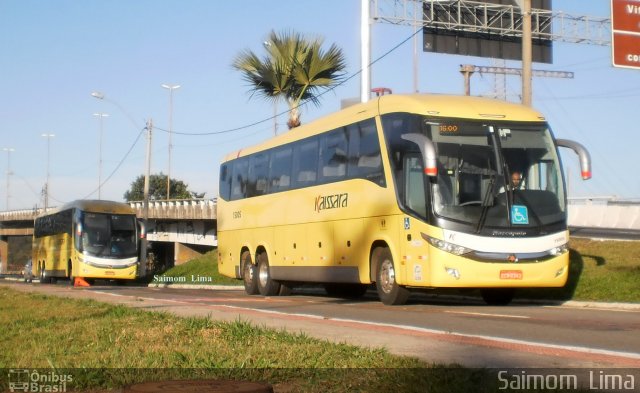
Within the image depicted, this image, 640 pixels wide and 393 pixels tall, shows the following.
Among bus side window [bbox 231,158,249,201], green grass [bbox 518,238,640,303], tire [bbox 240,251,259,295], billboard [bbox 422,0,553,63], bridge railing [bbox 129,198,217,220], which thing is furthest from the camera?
bridge railing [bbox 129,198,217,220]

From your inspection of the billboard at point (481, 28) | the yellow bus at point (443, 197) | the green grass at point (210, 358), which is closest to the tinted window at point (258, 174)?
the yellow bus at point (443, 197)

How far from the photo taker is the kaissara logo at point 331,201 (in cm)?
1872

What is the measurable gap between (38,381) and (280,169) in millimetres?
15374

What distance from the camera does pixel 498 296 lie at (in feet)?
59.3

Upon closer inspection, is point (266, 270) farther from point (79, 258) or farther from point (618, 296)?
point (79, 258)

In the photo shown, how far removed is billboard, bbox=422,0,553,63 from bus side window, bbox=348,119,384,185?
15.5 metres

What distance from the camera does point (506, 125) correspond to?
16281 mm

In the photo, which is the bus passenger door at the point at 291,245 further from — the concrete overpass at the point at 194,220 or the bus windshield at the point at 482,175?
the concrete overpass at the point at 194,220

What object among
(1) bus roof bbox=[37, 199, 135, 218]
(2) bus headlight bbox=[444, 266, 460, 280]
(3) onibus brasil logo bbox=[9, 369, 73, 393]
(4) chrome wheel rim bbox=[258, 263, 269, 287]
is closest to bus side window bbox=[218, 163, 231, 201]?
(4) chrome wheel rim bbox=[258, 263, 269, 287]

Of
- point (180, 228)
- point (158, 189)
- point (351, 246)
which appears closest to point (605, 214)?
point (351, 246)

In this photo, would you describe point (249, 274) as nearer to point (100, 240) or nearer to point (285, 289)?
point (285, 289)

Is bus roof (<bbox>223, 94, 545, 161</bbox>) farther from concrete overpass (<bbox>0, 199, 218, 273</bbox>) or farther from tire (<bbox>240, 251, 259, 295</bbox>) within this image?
concrete overpass (<bbox>0, 199, 218, 273</bbox>)

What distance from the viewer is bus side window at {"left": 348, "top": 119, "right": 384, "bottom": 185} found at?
17219 mm

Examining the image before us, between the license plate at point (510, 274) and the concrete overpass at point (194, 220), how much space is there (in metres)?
19.5
